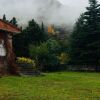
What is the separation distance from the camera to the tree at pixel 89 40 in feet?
162

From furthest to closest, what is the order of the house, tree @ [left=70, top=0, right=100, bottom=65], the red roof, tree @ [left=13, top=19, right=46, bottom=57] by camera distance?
tree @ [left=13, top=19, right=46, bottom=57]
tree @ [left=70, top=0, right=100, bottom=65]
the red roof
the house

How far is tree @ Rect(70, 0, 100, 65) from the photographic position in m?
49.4

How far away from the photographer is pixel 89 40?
165ft

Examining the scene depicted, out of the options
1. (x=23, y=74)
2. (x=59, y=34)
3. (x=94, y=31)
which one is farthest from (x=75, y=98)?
(x=59, y=34)

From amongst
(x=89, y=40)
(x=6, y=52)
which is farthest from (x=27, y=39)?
(x=6, y=52)

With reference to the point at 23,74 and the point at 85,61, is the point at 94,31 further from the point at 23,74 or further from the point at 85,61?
the point at 23,74

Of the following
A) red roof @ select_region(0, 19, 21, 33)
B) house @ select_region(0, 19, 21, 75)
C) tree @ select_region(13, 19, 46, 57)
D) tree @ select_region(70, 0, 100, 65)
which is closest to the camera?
house @ select_region(0, 19, 21, 75)

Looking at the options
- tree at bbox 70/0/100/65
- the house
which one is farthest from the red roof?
tree at bbox 70/0/100/65

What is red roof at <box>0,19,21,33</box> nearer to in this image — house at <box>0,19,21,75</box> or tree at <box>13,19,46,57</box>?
house at <box>0,19,21,75</box>

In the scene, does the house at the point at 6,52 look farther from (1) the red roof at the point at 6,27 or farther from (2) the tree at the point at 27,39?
(2) the tree at the point at 27,39

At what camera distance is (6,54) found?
1141 inches

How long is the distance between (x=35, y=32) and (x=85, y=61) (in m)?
8.63

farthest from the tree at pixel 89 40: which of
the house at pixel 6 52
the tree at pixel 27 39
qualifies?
the house at pixel 6 52

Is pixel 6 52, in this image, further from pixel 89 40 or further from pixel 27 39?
pixel 27 39
